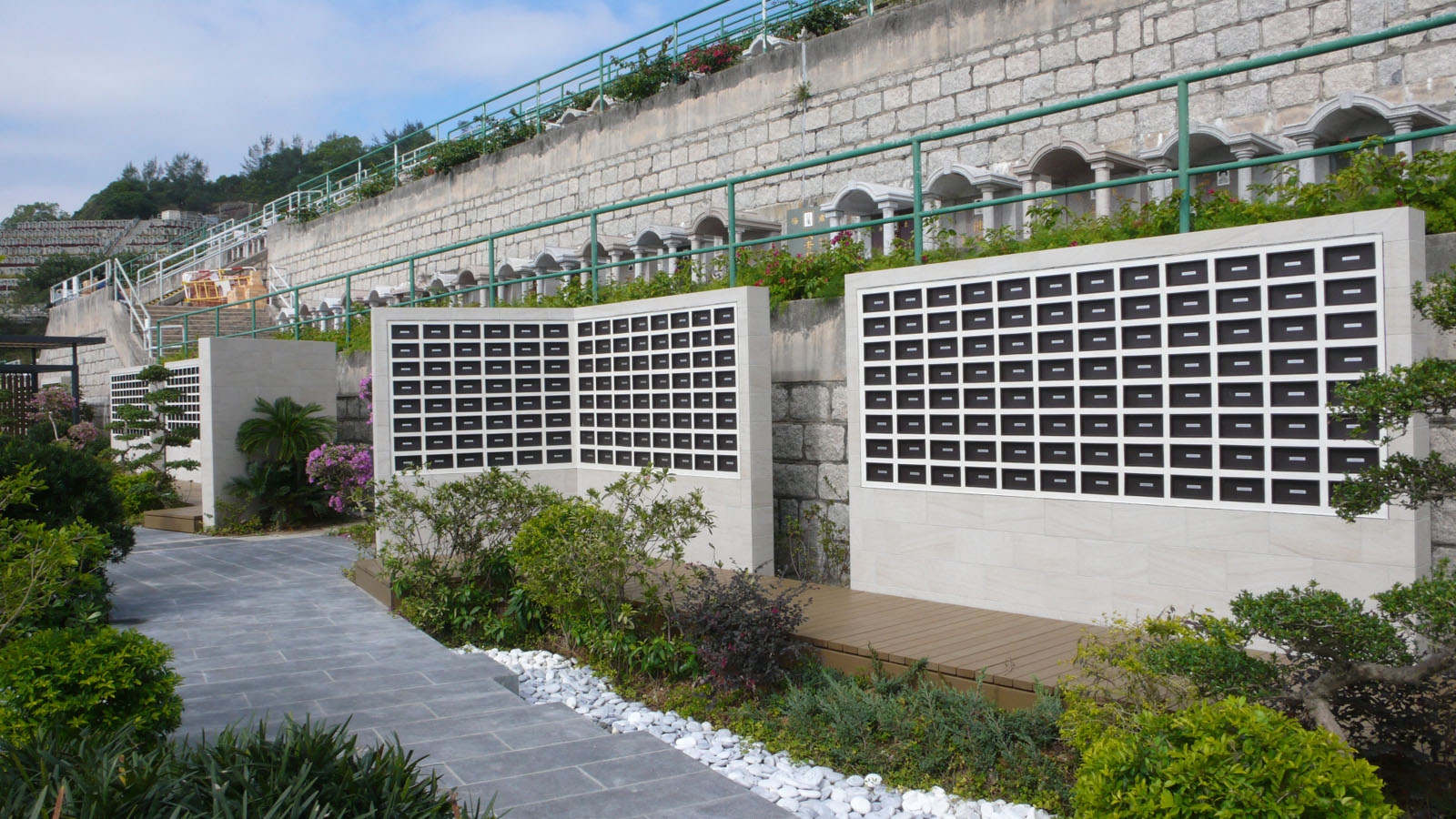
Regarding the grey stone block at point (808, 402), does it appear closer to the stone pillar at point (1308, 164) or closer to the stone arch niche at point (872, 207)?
the stone arch niche at point (872, 207)

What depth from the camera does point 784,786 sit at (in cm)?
512

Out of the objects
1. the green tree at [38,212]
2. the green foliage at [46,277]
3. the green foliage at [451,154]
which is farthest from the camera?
the green tree at [38,212]

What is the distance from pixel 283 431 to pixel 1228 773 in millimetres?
13446

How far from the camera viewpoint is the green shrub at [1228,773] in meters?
2.91

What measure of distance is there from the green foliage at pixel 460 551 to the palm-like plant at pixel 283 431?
5854mm

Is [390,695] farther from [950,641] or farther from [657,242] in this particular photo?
[657,242]

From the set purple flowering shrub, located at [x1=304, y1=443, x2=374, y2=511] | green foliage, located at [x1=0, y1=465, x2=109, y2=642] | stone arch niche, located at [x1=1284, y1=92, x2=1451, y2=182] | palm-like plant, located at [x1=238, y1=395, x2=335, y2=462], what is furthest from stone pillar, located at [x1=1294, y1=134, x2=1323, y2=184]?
palm-like plant, located at [x1=238, y1=395, x2=335, y2=462]

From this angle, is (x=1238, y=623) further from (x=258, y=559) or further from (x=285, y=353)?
(x=285, y=353)

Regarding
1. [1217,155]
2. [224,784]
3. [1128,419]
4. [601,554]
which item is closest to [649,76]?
[1217,155]

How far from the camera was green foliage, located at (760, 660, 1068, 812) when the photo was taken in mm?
4844

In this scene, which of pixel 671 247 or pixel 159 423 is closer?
pixel 159 423

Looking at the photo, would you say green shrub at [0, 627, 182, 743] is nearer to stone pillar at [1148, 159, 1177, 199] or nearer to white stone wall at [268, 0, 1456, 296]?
stone pillar at [1148, 159, 1177, 199]

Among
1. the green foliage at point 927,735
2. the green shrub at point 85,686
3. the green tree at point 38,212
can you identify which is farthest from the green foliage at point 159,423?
the green tree at point 38,212

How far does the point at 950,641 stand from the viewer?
6.23 meters
